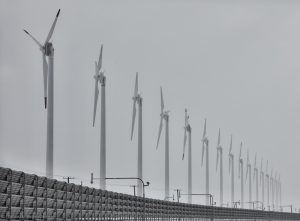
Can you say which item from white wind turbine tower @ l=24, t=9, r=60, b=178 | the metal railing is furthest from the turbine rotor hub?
the metal railing

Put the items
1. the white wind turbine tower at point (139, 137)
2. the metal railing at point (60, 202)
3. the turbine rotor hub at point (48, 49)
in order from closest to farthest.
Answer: the metal railing at point (60, 202)
the turbine rotor hub at point (48, 49)
the white wind turbine tower at point (139, 137)

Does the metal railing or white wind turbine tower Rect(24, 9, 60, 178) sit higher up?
white wind turbine tower Rect(24, 9, 60, 178)

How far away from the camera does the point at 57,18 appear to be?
70.0m

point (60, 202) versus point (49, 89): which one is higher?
point (49, 89)

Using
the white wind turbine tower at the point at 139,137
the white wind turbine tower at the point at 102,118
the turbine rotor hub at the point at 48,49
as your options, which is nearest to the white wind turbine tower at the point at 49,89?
the turbine rotor hub at the point at 48,49

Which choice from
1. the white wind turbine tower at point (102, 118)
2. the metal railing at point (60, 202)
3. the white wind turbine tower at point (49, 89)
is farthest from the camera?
the white wind turbine tower at point (102, 118)

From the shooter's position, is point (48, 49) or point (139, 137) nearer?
point (48, 49)

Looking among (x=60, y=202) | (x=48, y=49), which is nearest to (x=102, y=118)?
(x=48, y=49)

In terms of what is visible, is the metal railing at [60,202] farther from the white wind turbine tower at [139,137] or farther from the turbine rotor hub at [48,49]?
the turbine rotor hub at [48,49]

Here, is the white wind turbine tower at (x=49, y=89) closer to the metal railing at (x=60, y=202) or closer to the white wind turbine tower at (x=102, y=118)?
the metal railing at (x=60, y=202)

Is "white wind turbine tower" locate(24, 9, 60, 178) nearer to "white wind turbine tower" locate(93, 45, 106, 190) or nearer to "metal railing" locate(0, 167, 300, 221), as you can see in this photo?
"metal railing" locate(0, 167, 300, 221)

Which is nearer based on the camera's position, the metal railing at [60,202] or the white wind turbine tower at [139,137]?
the metal railing at [60,202]

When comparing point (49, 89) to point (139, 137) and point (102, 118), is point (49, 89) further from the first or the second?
point (139, 137)

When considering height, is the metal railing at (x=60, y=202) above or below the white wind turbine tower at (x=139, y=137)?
below
